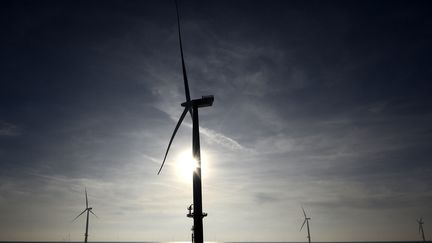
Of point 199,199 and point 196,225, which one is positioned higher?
point 199,199

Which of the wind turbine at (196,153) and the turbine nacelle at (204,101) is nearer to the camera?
the wind turbine at (196,153)

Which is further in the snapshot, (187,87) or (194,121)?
(187,87)

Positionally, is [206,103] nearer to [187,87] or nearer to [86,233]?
[187,87]

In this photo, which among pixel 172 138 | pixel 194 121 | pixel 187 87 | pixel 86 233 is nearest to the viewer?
pixel 194 121

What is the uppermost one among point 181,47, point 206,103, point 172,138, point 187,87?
point 181,47

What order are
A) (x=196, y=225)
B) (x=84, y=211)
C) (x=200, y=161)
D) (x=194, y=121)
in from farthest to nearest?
(x=84, y=211) → (x=194, y=121) → (x=200, y=161) → (x=196, y=225)

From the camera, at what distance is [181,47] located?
6253cm

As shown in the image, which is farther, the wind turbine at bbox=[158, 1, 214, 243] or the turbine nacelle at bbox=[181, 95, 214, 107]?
the turbine nacelle at bbox=[181, 95, 214, 107]

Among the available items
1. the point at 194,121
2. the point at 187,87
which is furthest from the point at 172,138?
the point at 187,87

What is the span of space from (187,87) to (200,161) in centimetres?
1798

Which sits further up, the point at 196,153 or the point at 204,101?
the point at 204,101

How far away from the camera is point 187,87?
202 ft

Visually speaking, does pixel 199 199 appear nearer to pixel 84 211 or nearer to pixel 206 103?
pixel 206 103

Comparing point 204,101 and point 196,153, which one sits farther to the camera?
point 204,101
